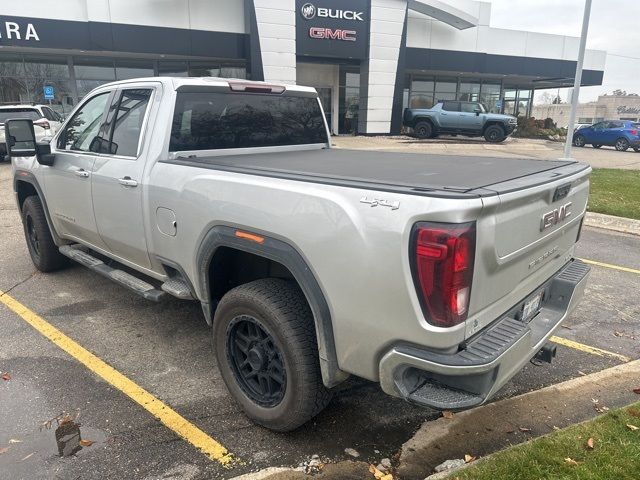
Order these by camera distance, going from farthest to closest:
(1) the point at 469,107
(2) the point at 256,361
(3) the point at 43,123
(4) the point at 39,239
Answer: (1) the point at 469,107 < (3) the point at 43,123 < (4) the point at 39,239 < (2) the point at 256,361

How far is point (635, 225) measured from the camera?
7.92 meters

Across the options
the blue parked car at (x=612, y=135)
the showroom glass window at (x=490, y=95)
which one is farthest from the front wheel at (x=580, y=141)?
the showroom glass window at (x=490, y=95)

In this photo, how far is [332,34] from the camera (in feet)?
78.0

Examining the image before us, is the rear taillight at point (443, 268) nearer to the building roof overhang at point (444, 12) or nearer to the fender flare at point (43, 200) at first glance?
the fender flare at point (43, 200)

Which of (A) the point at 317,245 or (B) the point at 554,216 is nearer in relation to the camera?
(A) the point at 317,245

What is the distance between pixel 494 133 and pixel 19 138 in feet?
76.4

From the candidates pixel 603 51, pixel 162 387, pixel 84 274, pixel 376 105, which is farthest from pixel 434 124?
pixel 162 387

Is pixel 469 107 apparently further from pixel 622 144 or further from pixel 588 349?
pixel 588 349

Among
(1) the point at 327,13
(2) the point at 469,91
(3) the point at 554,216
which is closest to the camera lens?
(3) the point at 554,216

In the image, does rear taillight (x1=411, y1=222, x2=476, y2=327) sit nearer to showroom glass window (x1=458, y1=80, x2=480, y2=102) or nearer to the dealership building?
the dealership building

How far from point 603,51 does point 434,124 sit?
16199mm

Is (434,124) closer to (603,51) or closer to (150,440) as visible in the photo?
(603,51)

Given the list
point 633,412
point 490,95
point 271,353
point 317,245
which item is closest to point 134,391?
point 271,353

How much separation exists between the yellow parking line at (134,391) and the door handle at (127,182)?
133 cm
